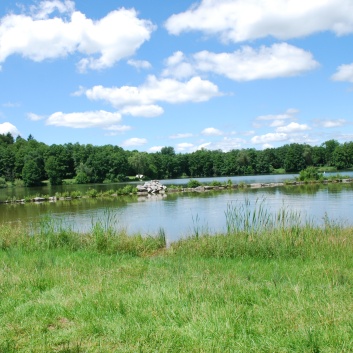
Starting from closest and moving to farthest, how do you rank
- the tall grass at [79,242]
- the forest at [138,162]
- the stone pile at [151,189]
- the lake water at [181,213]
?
1. the tall grass at [79,242]
2. the lake water at [181,213]
3. the stone pile at [151,189]
4. the forest at [138,162]

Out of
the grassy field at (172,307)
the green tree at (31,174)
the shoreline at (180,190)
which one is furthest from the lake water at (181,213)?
the green tree at (31,174)

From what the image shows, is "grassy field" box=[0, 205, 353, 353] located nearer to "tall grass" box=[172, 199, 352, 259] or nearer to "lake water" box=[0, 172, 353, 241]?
"tall grass" box=[172, 199, 352, 259]

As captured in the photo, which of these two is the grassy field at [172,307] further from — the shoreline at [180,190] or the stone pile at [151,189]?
the stone pile at [151,189]

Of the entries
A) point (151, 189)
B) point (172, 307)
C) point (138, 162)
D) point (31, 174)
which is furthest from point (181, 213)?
point (138, 162)

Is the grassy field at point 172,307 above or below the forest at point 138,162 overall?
below

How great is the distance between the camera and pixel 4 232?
1359cm

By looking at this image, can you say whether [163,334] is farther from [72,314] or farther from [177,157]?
[177,157]

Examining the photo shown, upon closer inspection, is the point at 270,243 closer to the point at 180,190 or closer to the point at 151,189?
the point at 180,190

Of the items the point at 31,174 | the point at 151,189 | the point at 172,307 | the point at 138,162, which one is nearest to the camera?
the point at 172,307

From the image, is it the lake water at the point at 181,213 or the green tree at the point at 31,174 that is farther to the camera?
the green tree at the point at 31,174

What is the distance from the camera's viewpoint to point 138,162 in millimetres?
119250

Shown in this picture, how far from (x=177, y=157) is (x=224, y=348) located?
5390 inches

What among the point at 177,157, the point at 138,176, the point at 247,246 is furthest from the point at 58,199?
the point at 177,157

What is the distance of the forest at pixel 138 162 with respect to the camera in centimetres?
10819
